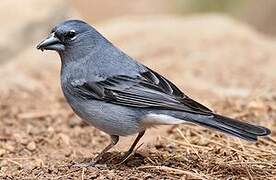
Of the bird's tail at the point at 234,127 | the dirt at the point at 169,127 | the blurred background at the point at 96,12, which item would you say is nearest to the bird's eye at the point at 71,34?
the dirt at the point at 169,127

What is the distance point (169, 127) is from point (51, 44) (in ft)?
5.84

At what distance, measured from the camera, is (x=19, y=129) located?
23.8 ft

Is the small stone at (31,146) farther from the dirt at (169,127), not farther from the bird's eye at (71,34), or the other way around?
the bird's eye at (71,34)

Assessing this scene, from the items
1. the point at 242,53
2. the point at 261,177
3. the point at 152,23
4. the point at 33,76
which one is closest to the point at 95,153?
the point at 261,177

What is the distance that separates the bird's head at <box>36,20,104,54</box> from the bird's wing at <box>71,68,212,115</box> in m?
0.34

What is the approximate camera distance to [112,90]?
215 inches

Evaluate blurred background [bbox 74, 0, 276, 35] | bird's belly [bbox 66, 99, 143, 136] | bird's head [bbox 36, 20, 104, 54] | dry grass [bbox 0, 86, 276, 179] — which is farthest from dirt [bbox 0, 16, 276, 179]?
blurred background [bbox 74, 0, 276, 35]

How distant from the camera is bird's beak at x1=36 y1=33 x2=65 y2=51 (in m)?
5.62

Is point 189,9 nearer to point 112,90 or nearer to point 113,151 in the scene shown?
point 113,151

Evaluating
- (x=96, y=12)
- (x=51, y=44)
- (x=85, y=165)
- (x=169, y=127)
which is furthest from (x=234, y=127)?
(x=96, y=12)

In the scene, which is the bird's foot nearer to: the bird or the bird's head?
the bird

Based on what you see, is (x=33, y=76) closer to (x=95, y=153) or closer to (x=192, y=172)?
(x=95, y=153)

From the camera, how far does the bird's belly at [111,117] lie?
5.36 metres

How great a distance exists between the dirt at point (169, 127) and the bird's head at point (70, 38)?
0.91 m
